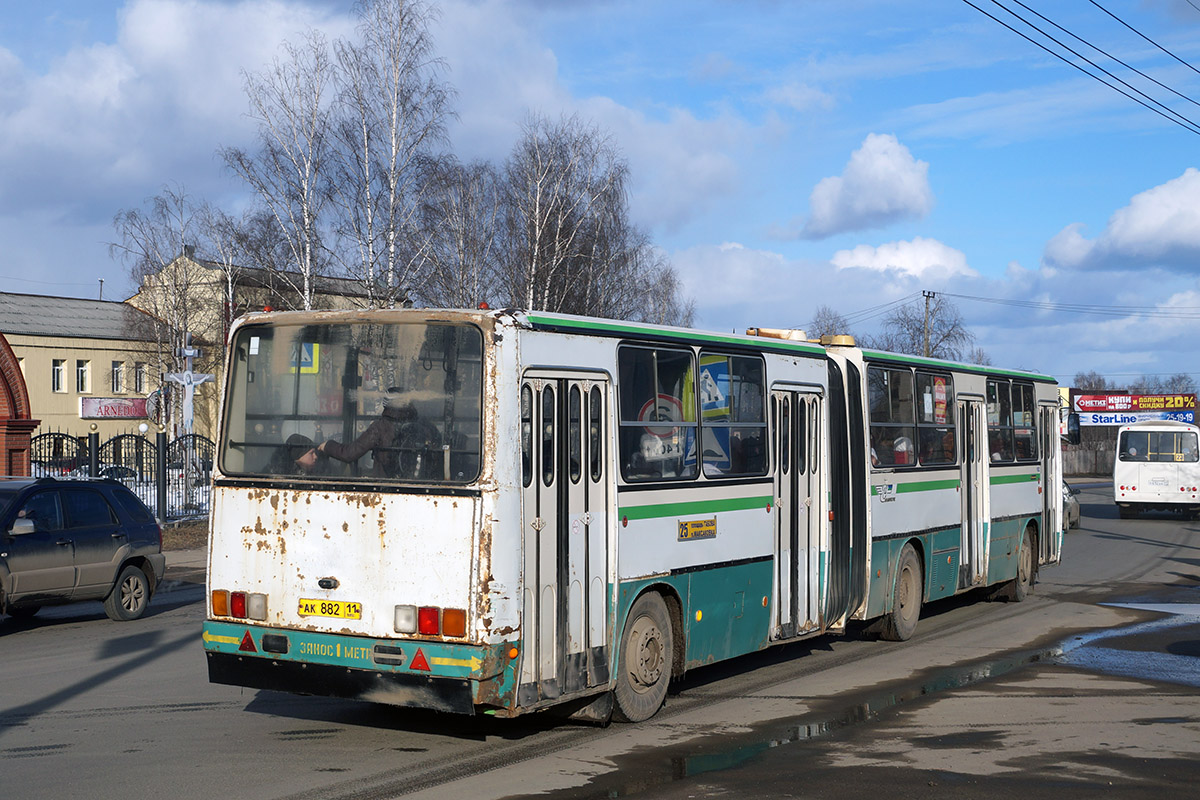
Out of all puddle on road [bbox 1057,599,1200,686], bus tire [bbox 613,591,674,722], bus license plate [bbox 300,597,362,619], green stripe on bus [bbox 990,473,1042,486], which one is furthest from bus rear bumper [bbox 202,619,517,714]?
green stripe on bus [bbox 990,473,1042,486]

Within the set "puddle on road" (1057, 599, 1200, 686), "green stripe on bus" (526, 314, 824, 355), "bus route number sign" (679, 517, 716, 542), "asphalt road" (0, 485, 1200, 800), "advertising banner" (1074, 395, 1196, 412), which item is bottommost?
"puddle on road" (1057, 599, 1200, 686)

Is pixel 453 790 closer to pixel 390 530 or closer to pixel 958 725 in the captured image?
pixel 390 530

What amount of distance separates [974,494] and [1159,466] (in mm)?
24442

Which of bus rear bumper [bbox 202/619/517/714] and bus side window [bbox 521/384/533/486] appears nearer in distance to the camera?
bus rear bumper [bbox 202/619/517/714]

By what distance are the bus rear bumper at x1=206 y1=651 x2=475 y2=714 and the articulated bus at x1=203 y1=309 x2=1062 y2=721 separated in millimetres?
15

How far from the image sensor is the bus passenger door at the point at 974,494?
15.5 metres

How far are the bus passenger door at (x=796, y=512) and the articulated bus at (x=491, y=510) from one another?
6cm

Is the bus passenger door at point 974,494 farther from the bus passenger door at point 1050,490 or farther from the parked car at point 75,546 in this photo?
the parked car at point 75,546

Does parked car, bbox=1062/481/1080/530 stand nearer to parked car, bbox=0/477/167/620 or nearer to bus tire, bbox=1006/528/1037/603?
bus tire, bbox=1006/528/1037/603

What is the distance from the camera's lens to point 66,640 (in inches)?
537

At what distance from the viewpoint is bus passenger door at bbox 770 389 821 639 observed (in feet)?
36.3

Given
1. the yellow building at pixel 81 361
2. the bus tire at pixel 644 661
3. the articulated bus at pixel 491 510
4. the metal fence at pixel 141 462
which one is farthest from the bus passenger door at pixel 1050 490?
the yellow building at pixel 81 361

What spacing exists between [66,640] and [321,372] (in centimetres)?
715

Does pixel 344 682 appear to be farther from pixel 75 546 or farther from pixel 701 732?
pixel 75 546
